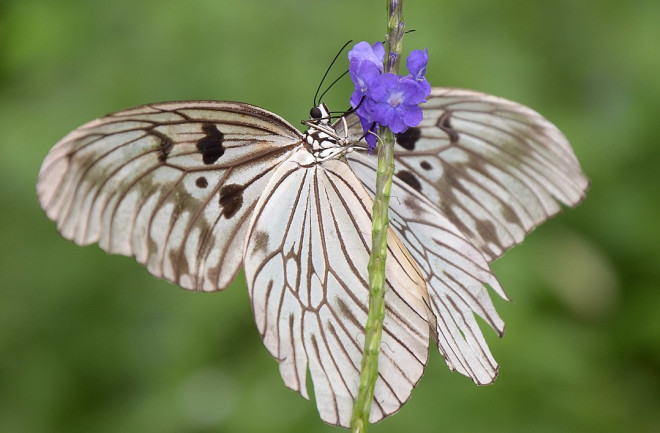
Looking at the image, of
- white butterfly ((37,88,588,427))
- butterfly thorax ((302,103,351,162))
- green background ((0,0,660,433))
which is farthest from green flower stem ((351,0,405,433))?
green background ((0,0,660,433))

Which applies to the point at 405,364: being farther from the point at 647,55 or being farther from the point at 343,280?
the point at 647,55

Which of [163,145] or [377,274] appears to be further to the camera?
[163,145]

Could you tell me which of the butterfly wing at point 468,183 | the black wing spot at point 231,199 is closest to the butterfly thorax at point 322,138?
the butterfly wing at point 468,183

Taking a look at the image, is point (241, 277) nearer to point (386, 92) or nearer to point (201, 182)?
point (201, 182)

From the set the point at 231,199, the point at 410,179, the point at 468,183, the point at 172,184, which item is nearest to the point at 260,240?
the point at 231,199

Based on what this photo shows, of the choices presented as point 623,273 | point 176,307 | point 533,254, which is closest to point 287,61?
point 176,307
